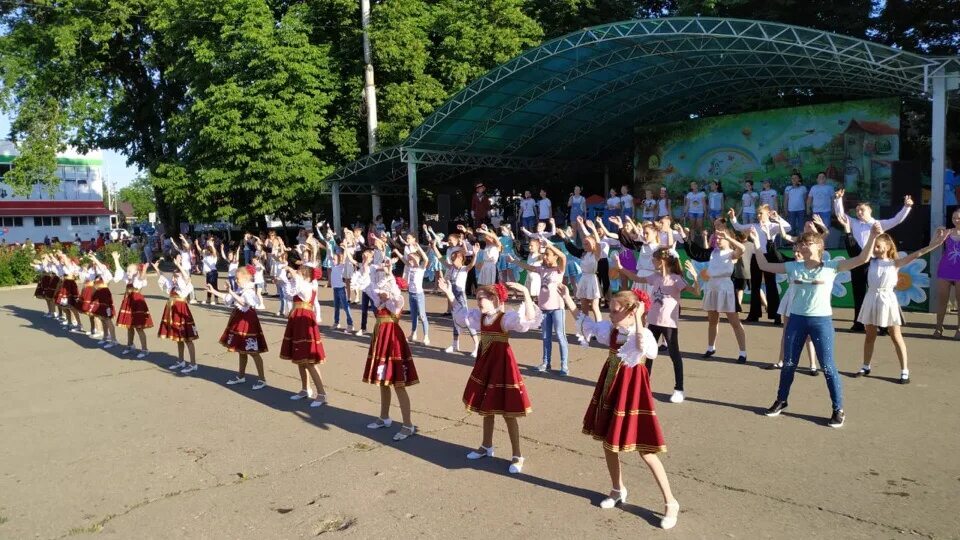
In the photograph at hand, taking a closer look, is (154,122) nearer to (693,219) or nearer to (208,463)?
(693,219)

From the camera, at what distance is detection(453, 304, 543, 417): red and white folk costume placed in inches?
221

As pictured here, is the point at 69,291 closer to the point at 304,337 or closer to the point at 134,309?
the point at 134,309

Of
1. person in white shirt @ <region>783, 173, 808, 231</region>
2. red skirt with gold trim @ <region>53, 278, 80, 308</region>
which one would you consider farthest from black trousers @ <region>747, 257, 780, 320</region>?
red skirt with gold trim @ <region>53, 278, 80, 308</region>

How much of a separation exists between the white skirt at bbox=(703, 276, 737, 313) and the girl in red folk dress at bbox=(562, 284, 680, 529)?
452 centimetres

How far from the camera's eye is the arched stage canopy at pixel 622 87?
49.7ft

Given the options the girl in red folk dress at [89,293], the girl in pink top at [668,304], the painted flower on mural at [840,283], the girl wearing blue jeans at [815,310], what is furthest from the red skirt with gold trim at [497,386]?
the girl in red folk dress at [89,293]

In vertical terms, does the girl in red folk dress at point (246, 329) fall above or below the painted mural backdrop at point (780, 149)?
below

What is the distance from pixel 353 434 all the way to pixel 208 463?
142 centimetres

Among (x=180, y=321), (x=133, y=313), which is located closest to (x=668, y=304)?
(x=180, y=321)

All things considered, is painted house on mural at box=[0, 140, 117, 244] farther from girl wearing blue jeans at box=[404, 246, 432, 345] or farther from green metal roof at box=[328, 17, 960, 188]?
girl wearing blue jeans at box=[404, 246, 432, 345]

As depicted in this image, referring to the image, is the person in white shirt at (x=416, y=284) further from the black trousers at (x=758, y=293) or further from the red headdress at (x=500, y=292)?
the black trousers at (x=758, y=293)

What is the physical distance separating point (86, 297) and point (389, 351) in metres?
10.1

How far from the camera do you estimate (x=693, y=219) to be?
21.9 m

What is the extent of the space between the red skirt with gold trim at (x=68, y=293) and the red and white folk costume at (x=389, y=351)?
1122cm
